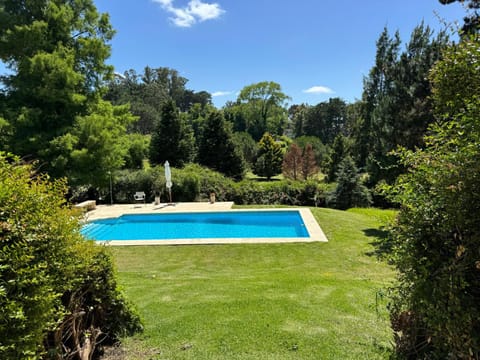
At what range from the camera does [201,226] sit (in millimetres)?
13047

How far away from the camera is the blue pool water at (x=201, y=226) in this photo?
1152 centimetres

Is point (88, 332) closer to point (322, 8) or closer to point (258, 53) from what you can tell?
point (322, 8)

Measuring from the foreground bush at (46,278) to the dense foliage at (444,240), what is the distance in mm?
2460

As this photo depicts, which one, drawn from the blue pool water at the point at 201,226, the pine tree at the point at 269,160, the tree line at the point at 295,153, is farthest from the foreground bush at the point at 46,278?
the pine tree at the point at 269,160

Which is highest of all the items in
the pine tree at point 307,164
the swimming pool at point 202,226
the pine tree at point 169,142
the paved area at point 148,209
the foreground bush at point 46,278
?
the pine tree at point 169,142

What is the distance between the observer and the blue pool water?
11.5m

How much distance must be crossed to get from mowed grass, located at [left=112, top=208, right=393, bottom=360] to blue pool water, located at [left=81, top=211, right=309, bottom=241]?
124 inches

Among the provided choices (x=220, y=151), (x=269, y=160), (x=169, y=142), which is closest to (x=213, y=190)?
(x=220, y=151)

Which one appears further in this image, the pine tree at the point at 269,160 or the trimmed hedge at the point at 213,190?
the pine tree at the point at 269,160

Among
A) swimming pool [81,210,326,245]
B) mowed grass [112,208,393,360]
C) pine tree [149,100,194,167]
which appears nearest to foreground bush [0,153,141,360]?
mowed grass [112,208,393,360]

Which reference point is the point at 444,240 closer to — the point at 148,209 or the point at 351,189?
the point at 148,209

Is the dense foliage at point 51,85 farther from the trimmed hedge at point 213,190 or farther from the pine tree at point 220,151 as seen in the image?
the pine tree at point 220,151

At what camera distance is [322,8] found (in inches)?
518

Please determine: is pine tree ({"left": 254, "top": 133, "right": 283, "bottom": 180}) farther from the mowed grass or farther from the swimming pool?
the mowed grass
